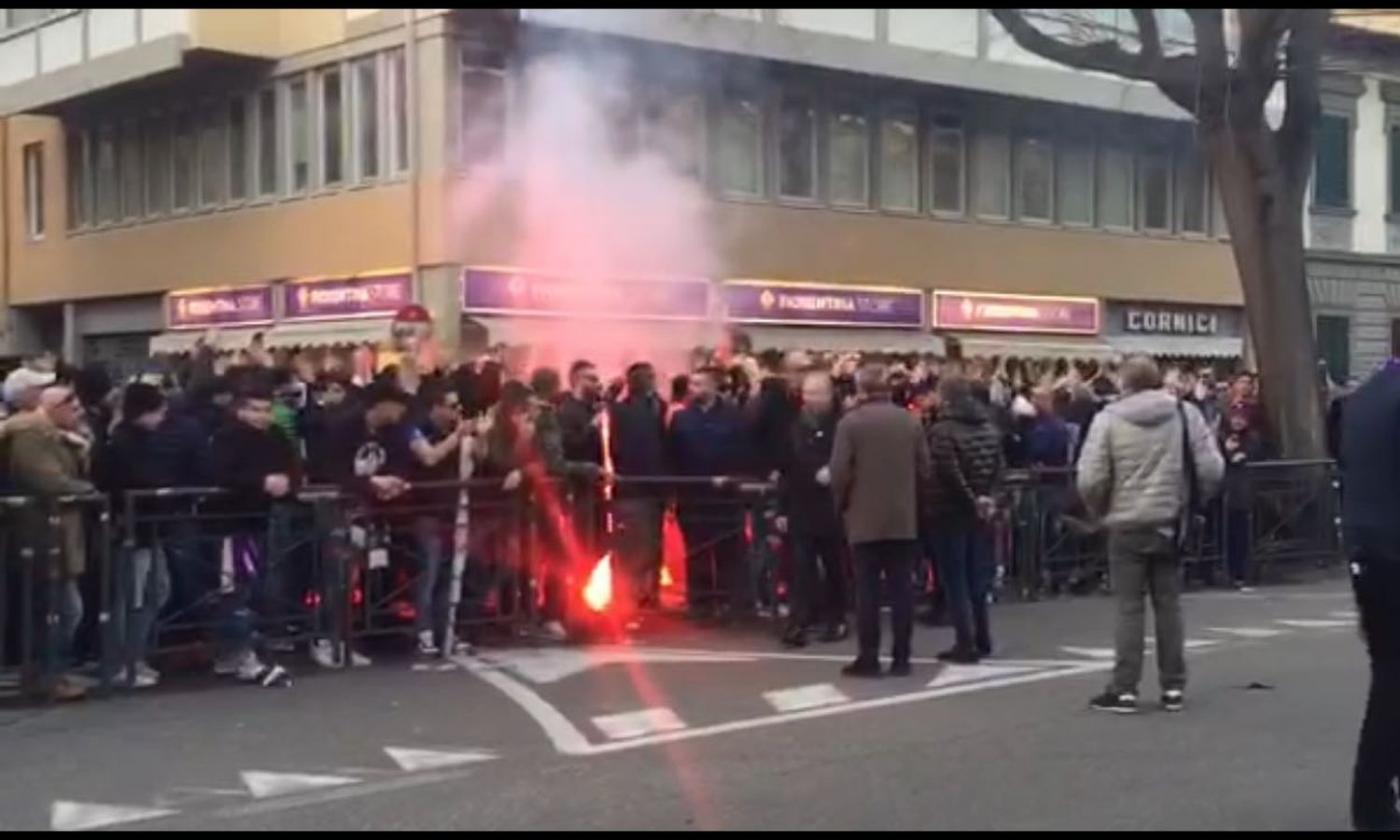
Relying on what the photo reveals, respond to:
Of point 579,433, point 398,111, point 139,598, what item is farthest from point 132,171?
point 139,598

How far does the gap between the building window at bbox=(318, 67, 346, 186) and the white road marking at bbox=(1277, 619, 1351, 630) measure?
15457mm

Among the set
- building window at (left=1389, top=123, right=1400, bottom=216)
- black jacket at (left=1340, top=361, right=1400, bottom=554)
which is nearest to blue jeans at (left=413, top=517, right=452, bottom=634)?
black jacket at (left=1340, top=361, right=1400, bottom=554)

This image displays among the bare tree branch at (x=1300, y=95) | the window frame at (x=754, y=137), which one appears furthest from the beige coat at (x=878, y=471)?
the window frame at (x=754, y=137)

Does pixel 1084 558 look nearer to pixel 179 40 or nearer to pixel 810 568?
pixel 810 568

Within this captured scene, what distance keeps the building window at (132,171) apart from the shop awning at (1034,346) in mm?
12053

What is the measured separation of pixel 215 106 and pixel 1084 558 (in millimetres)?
16645

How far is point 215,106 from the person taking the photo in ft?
88.4

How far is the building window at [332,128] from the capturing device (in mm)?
24828

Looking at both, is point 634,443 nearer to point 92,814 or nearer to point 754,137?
point 92,814

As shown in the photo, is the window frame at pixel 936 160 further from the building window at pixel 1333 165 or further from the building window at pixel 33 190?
the building window at pixel 33 190

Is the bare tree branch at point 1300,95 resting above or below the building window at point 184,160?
below

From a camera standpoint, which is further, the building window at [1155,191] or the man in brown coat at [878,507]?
the building window at [1155,191]

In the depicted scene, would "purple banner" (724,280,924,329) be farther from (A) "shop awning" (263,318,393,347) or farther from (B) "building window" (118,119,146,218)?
(B) "building window" (118,119,146,218)

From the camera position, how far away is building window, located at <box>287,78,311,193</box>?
2539 cm
